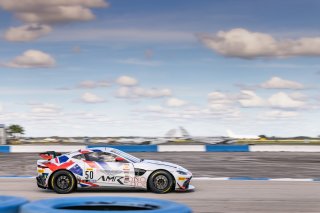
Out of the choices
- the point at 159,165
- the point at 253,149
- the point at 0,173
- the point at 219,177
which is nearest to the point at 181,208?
the point at 159,165

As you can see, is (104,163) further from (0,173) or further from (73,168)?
(0,173)

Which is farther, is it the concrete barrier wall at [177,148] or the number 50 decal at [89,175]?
the concrete barrier wall at [177,148]

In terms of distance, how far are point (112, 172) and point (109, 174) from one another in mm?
93

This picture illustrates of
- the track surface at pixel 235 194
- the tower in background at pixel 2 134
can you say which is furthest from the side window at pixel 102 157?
the tower in background at pixel 2 134

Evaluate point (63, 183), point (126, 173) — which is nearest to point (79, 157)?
point (63, 183)

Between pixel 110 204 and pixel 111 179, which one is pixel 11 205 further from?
pixel 111 179

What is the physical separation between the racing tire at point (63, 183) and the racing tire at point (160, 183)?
6.50 feet

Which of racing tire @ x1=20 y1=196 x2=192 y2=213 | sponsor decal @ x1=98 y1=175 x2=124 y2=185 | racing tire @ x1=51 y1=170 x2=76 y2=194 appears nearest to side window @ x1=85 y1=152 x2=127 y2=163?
sponsor decal @ x1=98 y1=175 x2=124 y2=185

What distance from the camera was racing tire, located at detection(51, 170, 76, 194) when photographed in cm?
1471

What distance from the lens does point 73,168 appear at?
1476 centimetres

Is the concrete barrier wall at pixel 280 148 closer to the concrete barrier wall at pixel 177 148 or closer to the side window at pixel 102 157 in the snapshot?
the concrete barrier wall at pixel 177 148

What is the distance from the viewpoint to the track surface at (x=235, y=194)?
480 inches

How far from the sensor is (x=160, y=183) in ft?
48.2

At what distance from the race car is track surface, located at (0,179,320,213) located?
236mm
